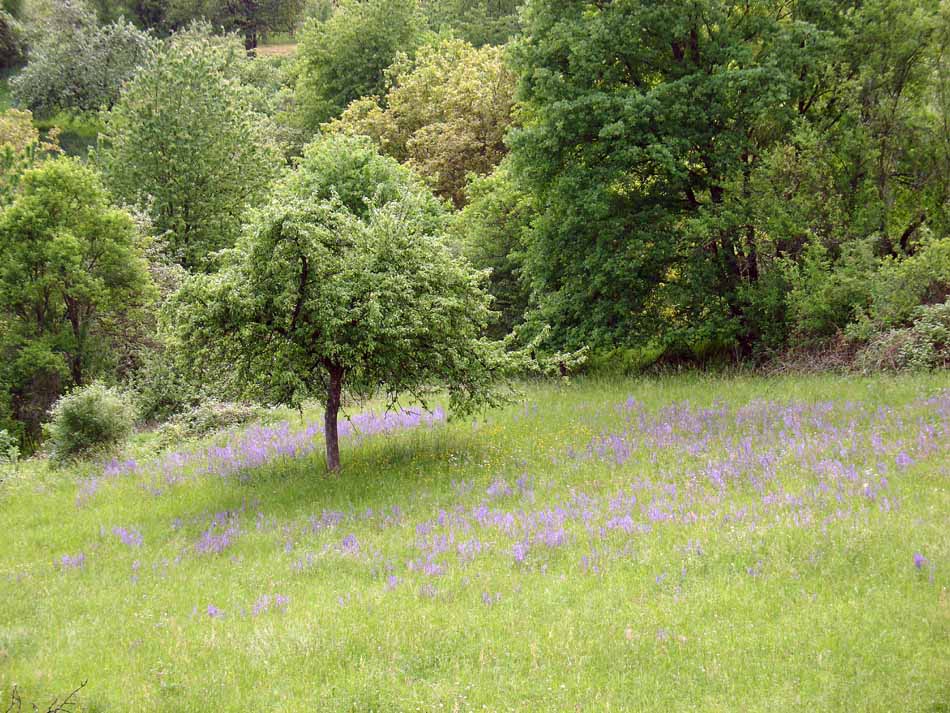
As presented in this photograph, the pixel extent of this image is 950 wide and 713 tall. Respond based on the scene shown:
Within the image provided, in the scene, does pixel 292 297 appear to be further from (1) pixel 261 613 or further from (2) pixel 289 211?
(1) pixel 261 613

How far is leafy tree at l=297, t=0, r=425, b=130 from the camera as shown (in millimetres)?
56156

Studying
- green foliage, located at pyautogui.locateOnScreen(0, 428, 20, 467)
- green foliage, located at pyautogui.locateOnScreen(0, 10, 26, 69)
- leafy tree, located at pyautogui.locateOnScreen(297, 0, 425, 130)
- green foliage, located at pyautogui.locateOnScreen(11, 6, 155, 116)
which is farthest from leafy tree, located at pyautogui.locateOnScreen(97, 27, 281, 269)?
green foliage, located at pyautogui.locateOnScreen(0, 10, 26, 69)

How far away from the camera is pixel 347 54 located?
56531 millimetres

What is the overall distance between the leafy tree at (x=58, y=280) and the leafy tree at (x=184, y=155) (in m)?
5.91

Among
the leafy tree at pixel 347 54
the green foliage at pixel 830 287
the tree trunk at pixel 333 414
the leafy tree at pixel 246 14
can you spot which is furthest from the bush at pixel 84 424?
the leafy tree at pixel 246 14

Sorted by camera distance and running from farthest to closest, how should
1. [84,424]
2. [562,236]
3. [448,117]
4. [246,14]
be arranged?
[246,14], [448,117], [562,236], [84,424]

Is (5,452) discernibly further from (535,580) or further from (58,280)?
(535,580)

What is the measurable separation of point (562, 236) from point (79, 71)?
53915 mm

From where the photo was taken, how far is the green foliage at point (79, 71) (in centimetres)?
5953

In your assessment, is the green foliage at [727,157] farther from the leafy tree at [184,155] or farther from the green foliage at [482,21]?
the green foliage at [482,21]

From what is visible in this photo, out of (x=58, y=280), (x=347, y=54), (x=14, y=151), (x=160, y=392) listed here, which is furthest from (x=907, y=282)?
(x=347, y=54)

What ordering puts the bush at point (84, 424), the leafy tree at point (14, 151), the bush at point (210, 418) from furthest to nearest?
1. the leafy tree at point (14, 151)
2. the bush at point (210, 418)
3. the bush at point (84, 424)

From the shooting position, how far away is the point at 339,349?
1216cm

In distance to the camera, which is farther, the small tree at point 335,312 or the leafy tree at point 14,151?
the leafy tree at point 14,151
